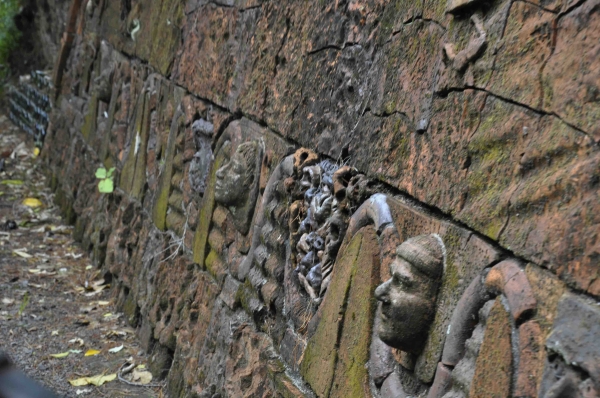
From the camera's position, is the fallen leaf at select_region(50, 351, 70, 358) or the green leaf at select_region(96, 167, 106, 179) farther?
the green leaf at select_region(96, 167, 106, 179)

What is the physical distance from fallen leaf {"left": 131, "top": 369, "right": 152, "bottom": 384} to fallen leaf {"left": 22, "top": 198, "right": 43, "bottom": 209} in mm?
3580

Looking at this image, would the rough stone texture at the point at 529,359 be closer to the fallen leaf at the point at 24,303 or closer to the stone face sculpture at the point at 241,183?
the stone face sculpture at the point at 241,183

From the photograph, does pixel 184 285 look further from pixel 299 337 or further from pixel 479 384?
pixel 479 384

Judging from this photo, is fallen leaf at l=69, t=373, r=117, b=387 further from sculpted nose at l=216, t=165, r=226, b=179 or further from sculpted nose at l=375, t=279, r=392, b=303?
sculpted nose at l=375, t=279, r=392, b=303

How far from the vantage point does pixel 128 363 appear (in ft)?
15.1

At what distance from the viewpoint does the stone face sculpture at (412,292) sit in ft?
6.80

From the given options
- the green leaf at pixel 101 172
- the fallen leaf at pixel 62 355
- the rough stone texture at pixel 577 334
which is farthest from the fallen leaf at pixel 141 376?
the rough stone texture at pixel 577 334

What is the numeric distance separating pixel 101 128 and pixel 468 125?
16.6 feet

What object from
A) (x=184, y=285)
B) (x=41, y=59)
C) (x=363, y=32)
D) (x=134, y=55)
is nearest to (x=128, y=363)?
(x=184, y=285)

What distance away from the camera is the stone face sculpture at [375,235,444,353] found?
6.80ft

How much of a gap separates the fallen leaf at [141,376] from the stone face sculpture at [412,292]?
→ 8.31 feet

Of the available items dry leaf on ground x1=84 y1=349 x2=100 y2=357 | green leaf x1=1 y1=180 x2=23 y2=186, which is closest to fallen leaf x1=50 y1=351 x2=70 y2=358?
dry leaf on ground x1=84 y1=349 x2=100 y2=357

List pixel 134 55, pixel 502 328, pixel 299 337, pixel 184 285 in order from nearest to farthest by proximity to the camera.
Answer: pixel 502 328 < pixel 299 337 < pixel 184 285 < pixel 134 55

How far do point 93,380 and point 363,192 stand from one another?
2.46 m
